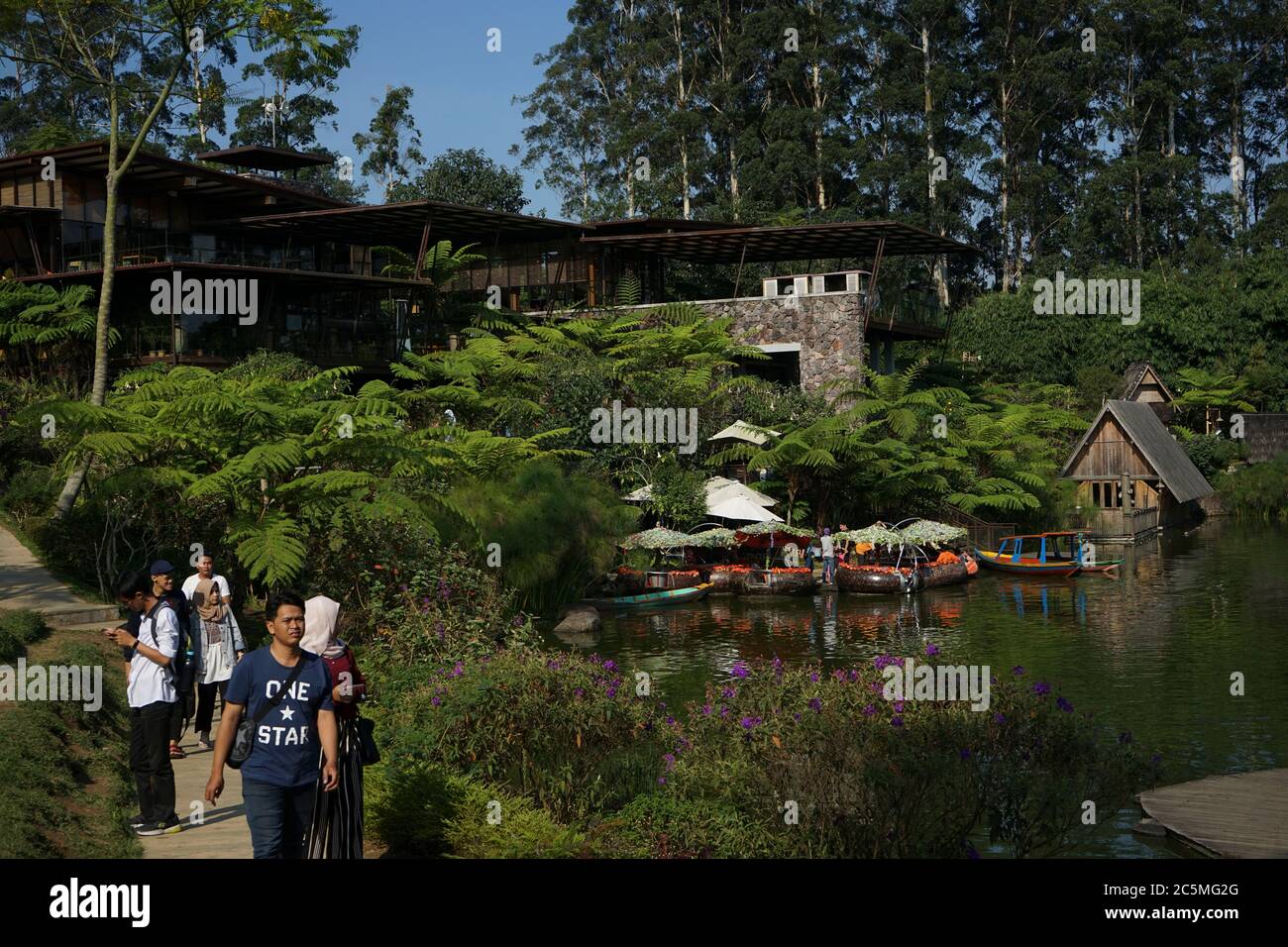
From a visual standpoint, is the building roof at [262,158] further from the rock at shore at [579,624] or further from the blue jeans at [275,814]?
the blue jeans at [275,814]

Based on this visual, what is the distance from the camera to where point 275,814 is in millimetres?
6996

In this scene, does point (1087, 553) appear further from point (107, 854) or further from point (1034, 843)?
point (107, 854)

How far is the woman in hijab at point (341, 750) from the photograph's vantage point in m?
7.23

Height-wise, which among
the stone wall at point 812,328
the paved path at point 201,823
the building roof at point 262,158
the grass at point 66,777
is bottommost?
the paved path at point 201,823

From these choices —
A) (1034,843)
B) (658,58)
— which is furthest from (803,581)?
(658,58)

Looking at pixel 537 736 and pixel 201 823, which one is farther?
pixel 537 736

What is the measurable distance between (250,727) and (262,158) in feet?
152

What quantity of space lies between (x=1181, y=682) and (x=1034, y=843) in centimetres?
1052

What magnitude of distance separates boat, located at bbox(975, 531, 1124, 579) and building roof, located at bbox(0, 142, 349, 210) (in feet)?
75.5

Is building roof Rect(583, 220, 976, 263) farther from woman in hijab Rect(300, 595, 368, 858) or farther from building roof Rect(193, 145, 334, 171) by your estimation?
woman in hijab Rect(300, 595, 368, 858)

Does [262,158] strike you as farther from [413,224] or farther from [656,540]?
[656,540]

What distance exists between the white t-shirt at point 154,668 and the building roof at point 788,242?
1258 inches

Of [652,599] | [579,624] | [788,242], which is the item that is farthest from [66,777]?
[788,242]

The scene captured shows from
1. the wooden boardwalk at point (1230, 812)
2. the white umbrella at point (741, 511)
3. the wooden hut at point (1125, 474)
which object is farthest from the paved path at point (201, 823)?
the wooden hut at point (1125, 474)
